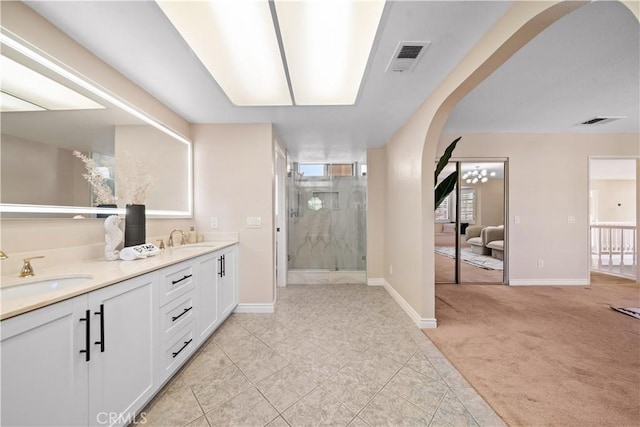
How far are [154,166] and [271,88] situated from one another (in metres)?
1.36

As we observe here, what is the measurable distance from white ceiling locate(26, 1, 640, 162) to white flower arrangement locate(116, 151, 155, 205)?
0.67 meters

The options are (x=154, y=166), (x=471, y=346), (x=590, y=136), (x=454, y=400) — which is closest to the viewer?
(x=454, y=400)

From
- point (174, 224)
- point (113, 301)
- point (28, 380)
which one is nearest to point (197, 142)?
point (174, 224)

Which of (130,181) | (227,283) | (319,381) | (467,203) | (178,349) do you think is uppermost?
(130,181)

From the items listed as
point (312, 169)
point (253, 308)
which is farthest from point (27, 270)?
point (312, 169)

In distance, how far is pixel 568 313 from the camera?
2.76m

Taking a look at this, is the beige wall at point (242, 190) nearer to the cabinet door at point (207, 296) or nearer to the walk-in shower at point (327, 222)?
the cabinet door at point (207, 296)

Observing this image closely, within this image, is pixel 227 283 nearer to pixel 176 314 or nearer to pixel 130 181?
pixel 176 314

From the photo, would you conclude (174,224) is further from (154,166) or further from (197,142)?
(197,142)

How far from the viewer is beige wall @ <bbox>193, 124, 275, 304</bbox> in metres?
2.89

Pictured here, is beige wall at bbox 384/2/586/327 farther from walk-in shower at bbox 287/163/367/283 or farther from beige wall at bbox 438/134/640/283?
beige wall at bbox 438/134/640/283

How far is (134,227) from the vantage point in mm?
1860

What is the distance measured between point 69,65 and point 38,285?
1.33 meters

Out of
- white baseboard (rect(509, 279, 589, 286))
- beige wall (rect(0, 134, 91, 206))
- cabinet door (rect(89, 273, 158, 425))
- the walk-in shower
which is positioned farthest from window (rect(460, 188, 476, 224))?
beige wall (rect(0, 134, 91, 206))
